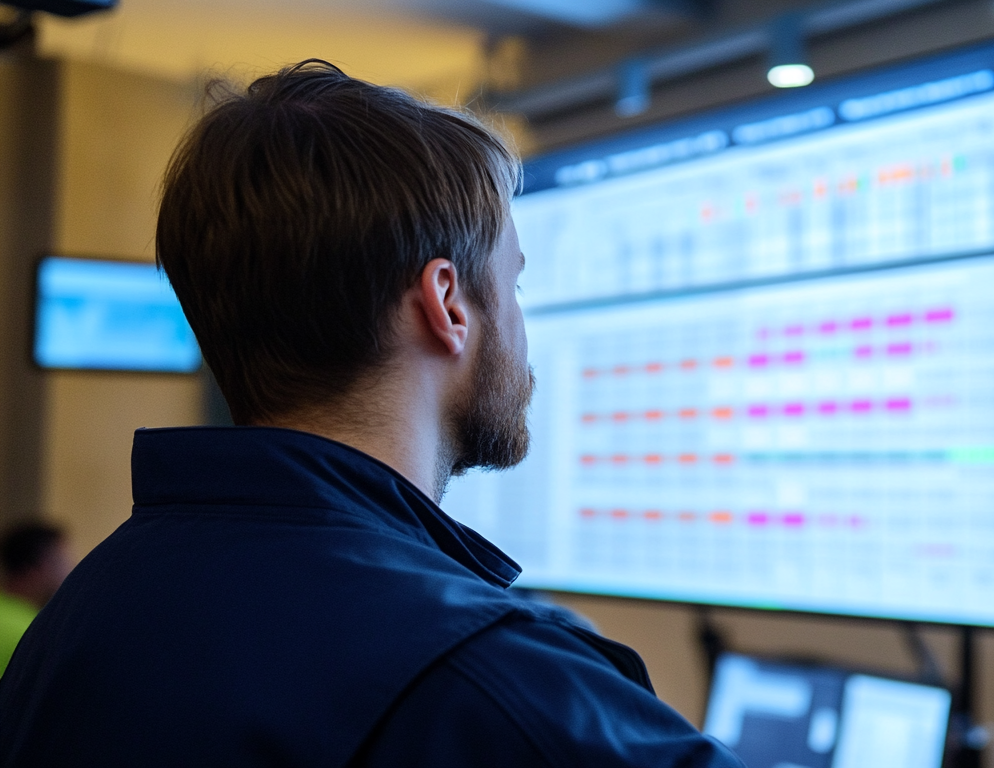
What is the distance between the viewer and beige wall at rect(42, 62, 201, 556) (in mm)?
3197

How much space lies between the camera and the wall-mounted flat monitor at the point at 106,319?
3158mm

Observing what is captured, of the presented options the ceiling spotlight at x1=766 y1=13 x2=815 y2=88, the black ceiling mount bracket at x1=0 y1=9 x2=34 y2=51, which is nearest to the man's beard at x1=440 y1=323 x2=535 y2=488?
the black ceiling mount bracket at x1=0 y1=9 x2=34 y2=51

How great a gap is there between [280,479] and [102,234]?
115 inches

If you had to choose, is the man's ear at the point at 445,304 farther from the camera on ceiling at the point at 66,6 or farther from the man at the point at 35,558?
the man at the point at 35,558

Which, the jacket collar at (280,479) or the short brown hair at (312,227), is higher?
the short brown hair at (312,227)

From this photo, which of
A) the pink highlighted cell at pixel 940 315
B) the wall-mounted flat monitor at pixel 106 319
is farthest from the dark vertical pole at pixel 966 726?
the wall-mounted flat monitor at pixel 106 319

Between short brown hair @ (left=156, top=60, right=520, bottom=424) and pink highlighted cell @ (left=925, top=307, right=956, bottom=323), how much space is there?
972 mm

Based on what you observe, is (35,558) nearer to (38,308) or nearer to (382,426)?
(38,308)

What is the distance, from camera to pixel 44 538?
2824 millimetres

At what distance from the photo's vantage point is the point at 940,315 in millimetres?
1489

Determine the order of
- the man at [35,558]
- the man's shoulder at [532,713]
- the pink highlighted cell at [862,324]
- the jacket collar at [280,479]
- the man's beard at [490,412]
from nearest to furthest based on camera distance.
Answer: the man's shoulder at [532,713] → the jacket collar at [280,479] → the man's beard at [490,412] → the pink highlighted cell at [862,324] → the man at [35,558]

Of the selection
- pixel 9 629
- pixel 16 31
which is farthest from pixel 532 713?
pixel 9 629

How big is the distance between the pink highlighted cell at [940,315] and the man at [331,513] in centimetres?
89

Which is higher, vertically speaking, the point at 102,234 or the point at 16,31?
the point at 102,234
